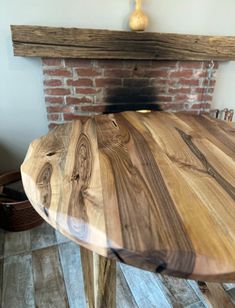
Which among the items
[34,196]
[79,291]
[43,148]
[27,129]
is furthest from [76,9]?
[79,291]

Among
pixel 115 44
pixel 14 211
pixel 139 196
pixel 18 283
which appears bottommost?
pixel 18 283

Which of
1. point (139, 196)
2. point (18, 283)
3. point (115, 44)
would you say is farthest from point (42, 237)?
point (115, 44)

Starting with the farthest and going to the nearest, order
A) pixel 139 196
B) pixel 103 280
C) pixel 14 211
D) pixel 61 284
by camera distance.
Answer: pixel 14 211
pixel 61 284
pixel 103 280
pixel 139 196

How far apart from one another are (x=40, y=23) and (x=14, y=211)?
1152mm

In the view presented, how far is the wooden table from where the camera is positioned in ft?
1.59

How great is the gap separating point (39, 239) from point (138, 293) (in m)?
0.69

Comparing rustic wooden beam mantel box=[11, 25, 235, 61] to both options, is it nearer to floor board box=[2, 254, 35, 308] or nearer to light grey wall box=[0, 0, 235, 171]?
light grey wall box=[0, 0, 235, 171]

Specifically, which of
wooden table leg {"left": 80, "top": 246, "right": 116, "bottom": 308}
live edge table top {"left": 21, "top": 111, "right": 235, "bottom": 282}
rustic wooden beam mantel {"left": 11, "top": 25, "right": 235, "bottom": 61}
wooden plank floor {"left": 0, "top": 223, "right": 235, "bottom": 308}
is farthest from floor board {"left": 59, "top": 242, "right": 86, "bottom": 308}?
rustic wooden beam mantel {"left": 11, "top": 25, "right": 235, "bottom": 61}

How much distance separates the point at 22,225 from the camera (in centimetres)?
154

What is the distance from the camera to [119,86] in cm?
169

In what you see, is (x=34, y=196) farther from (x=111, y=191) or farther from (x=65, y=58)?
(x=65, y=58)

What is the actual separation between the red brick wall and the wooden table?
24.4 inches

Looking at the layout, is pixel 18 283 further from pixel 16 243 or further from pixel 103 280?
pixel 103 280

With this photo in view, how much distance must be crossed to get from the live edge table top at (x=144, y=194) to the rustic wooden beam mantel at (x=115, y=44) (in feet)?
2.17
